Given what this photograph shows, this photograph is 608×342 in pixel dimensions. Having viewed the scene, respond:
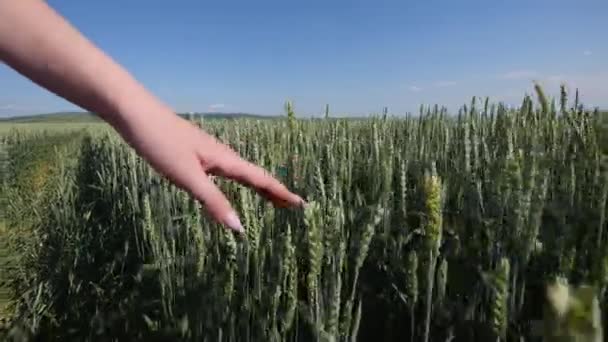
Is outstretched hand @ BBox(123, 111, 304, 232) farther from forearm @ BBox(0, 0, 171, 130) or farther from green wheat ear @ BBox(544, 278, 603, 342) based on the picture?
green wheat ear @ BBox(544, 278, 603, 342)

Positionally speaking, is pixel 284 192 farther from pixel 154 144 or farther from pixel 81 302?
pixel 81 302

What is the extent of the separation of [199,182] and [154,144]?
7 centimetres

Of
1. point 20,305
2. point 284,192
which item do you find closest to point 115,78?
point 284,192

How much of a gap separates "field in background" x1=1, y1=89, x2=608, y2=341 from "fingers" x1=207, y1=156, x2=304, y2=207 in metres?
0.07

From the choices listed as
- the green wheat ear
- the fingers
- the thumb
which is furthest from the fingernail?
the green wheat ear

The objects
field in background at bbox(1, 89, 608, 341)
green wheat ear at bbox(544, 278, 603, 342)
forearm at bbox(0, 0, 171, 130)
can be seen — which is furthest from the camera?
field in background at bbox(1, 89, 608, 341)

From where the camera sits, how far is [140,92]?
0.74 m

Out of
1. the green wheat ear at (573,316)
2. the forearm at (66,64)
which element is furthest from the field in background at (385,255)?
the forearm at (66,64)

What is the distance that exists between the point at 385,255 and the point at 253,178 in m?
0.56

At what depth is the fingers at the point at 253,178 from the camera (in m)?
0.89

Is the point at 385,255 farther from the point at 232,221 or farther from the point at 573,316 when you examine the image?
the point at 573,316

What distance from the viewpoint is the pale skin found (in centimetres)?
69

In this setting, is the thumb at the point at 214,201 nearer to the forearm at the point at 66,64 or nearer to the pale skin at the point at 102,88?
the pale skin at the point at 102,88

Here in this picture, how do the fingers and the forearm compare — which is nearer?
the forearm
